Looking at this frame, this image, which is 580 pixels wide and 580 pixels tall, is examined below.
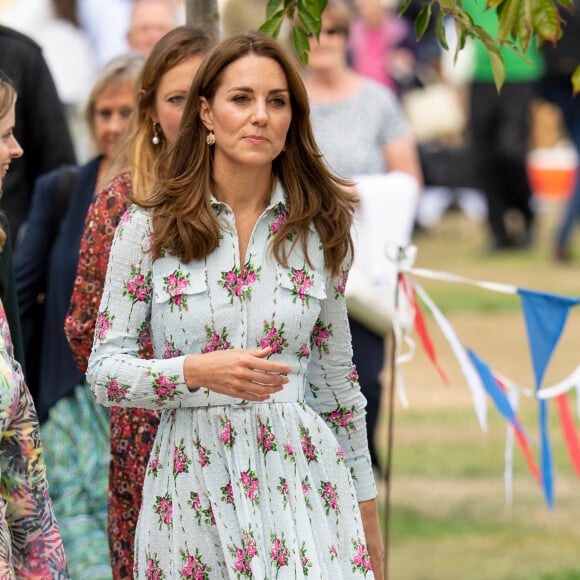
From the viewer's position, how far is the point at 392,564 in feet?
22.2

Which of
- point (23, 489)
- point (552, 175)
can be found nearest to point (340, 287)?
point (23, 489)

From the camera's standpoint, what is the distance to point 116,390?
377cm

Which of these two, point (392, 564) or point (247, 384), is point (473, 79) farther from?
point (247, 384)

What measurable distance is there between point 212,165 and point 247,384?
0.66 m

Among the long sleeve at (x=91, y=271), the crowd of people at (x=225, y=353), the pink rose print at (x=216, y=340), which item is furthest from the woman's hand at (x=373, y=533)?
the long sleeve at (x=91, y=271)

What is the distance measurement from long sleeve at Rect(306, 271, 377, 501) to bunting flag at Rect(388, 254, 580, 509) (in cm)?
158

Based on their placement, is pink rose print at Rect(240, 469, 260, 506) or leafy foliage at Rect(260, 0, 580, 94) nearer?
pink rose print at Rect(240, 469, 260, 506)

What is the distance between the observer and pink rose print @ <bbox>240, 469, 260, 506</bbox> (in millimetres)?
3775

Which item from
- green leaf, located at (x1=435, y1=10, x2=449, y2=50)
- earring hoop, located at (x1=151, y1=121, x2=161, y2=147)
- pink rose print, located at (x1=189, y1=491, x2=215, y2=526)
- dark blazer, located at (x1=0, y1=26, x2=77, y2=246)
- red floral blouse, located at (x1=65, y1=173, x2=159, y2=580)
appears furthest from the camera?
dark blazer, located at (x1=0, y1=26, x2=77, y2=246)

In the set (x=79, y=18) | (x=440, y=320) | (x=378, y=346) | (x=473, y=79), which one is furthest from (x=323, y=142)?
(x=473, y=79)

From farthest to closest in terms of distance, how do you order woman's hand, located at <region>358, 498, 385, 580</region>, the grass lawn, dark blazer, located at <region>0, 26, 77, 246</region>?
the grass lawn
dark blazer, located at <region>0, 26, 77, 246</region>
woman's hand, located at <region>358, 498, 385, 580</region>

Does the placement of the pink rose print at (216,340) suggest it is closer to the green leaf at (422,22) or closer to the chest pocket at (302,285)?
the chest pocket at (302,285)

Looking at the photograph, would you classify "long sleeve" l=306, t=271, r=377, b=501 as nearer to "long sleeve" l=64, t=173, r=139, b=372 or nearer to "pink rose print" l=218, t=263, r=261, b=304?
"pink rose print" l=218, t=263, r=261, b=304

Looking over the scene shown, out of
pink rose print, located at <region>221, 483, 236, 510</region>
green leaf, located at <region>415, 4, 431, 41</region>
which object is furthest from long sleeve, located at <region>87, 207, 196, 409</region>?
green leaf, located at <region>415, 4, 431, 41</region>
